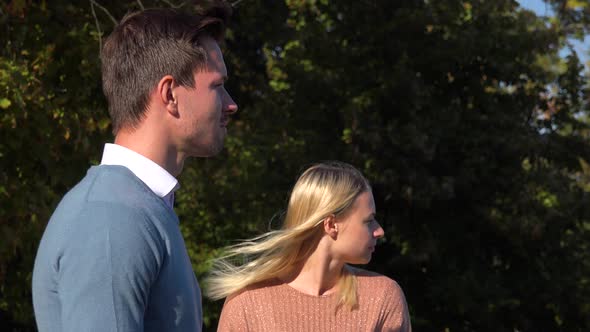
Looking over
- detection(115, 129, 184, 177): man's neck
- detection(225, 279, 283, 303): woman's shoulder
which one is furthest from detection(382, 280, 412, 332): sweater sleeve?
detection(115, 129, 184, 177): man's neck

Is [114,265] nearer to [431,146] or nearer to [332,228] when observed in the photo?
[332,228]

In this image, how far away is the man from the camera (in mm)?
1666

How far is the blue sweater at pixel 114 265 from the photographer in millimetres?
1659

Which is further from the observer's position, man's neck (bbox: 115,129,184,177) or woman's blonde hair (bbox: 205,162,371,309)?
woman's blonde hair (bbox: 205,162,371,309)

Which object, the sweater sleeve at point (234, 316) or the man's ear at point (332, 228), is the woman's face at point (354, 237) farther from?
the sweater sleeve at point (234, 316)

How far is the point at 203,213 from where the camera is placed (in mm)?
18688

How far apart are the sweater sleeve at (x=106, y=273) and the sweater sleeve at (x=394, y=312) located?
277 cm

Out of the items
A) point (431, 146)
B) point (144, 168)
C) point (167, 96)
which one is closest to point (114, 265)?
point (144, 168)

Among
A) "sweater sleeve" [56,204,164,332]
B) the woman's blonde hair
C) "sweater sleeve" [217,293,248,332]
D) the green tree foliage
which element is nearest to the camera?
"sweater sleeve" [56,204,164,332]

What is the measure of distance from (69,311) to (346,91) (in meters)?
16.4

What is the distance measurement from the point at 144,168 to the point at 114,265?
0.27 m

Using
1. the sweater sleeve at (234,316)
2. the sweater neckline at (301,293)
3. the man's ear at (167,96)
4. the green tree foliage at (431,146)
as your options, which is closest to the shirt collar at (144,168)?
the man's ear at (167,96)

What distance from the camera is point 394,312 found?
4410mm

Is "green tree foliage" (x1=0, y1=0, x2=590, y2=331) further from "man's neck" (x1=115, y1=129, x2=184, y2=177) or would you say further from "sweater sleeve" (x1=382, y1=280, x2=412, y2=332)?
"man's neck" (x1=115, y1=129, x2=184, y2=177)
